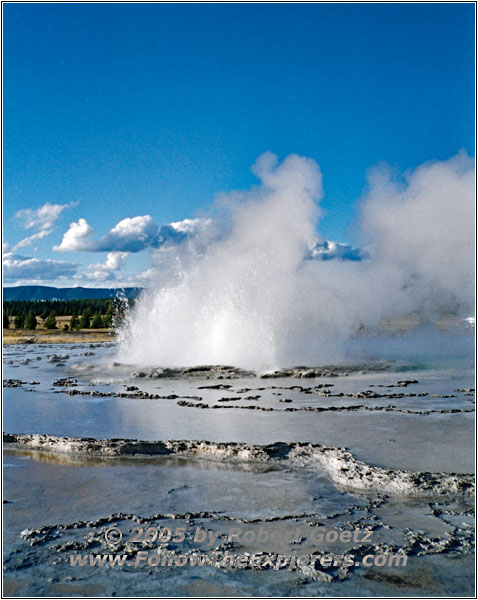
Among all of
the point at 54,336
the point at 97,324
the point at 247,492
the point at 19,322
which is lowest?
the point at 247,492

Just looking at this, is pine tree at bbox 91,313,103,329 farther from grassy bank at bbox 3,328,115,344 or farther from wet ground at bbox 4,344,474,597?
wet ground at bbox 4,344,474,597

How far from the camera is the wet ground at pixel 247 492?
515cm

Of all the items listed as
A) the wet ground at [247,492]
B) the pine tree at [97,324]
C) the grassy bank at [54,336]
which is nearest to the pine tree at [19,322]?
the grassy bank at [54,336]

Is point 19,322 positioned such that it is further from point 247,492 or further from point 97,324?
point 247,492

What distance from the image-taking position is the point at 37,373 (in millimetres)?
24516

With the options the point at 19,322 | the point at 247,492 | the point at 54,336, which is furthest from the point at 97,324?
the point at 247,492

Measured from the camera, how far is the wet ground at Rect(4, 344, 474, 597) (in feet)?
16.9

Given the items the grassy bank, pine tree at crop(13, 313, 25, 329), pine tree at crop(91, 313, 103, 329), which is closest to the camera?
the grassy bank

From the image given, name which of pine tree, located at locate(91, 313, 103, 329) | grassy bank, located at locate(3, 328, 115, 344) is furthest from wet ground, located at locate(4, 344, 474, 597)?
pine tree, located at locate(91, 313, 103, 329)

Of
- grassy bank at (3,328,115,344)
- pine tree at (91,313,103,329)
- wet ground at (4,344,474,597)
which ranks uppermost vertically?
pine tree at (91,313,103,329)

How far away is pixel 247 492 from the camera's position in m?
7.46

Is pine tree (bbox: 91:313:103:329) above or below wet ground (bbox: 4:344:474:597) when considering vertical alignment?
above

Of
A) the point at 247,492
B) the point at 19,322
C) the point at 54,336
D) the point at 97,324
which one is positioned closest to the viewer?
the point at 247,492

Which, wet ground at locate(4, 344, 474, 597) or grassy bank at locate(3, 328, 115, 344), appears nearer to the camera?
wet ground at locate(4, 344, 474, 597)
